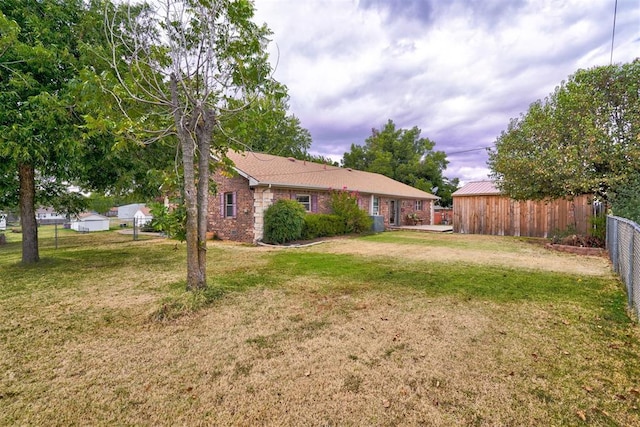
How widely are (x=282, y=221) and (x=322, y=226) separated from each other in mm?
2378

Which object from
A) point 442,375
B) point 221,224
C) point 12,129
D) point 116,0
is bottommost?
point 442,375

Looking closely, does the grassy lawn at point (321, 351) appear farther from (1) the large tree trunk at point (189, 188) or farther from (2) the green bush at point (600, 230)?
(2) the green bush at point (600, 230)

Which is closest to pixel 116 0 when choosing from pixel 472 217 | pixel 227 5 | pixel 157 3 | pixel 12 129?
pixel 157 3

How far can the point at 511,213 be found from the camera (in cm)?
1580

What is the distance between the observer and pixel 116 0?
5.43m

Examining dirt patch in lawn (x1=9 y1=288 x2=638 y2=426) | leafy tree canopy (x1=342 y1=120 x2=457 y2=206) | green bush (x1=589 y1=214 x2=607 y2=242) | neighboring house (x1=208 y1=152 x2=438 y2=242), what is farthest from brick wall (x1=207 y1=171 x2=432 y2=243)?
leafy tree canopy (x1=342 y1=120 x2=457 y2=206)

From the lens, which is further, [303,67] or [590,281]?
[303,67]

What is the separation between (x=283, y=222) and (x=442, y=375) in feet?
31.1

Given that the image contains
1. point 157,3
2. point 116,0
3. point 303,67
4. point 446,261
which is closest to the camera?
point 157,3

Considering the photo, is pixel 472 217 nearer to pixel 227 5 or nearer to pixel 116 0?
pixel 227 5

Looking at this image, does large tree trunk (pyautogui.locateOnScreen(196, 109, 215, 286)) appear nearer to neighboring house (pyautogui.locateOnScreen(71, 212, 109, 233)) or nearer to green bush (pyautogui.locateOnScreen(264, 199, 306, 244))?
green bush (pyautogui.locateOnScreen(264, 199, 306, 244))

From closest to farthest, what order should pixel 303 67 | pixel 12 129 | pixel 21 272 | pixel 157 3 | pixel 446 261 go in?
1. pixel 157 3
2. pixel 12 129
3. pixel 21 272
4. pixel 446 261
5. pixel 303 67

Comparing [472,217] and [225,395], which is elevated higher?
[472,217]

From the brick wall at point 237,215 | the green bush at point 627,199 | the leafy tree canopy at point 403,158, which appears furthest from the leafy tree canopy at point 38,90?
the leafy tree canopy at point 403,158
